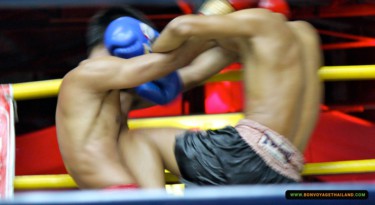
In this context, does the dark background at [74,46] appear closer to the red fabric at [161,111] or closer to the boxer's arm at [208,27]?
the red fabric at [161,111]

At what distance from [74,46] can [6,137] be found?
2.11 ft

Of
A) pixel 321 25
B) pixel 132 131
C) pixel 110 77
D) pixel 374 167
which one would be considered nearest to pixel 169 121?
pixel 132 131

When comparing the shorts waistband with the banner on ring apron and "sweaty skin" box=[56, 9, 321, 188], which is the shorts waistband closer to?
"sweaty skin" box=[56, 9, 321, 188]

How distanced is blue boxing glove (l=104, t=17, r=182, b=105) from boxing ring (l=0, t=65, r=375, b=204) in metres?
0.18

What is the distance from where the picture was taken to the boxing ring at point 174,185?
25.3 inches

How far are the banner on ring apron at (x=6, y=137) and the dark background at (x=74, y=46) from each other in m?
0.44

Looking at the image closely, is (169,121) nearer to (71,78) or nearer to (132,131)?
(132,131)

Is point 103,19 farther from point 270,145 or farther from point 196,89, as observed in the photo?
point 196,89

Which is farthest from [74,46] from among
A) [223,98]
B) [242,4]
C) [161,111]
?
[242,4]

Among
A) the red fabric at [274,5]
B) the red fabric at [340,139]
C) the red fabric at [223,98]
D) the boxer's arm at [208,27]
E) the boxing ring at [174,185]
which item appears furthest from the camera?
the red fabric at [223,98]

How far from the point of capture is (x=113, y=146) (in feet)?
3.86

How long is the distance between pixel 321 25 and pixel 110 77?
1.00m

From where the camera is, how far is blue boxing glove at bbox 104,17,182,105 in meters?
1.12

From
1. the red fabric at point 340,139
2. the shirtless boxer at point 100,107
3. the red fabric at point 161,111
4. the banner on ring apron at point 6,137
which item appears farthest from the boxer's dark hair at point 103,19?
the red fabric at point 340,139
